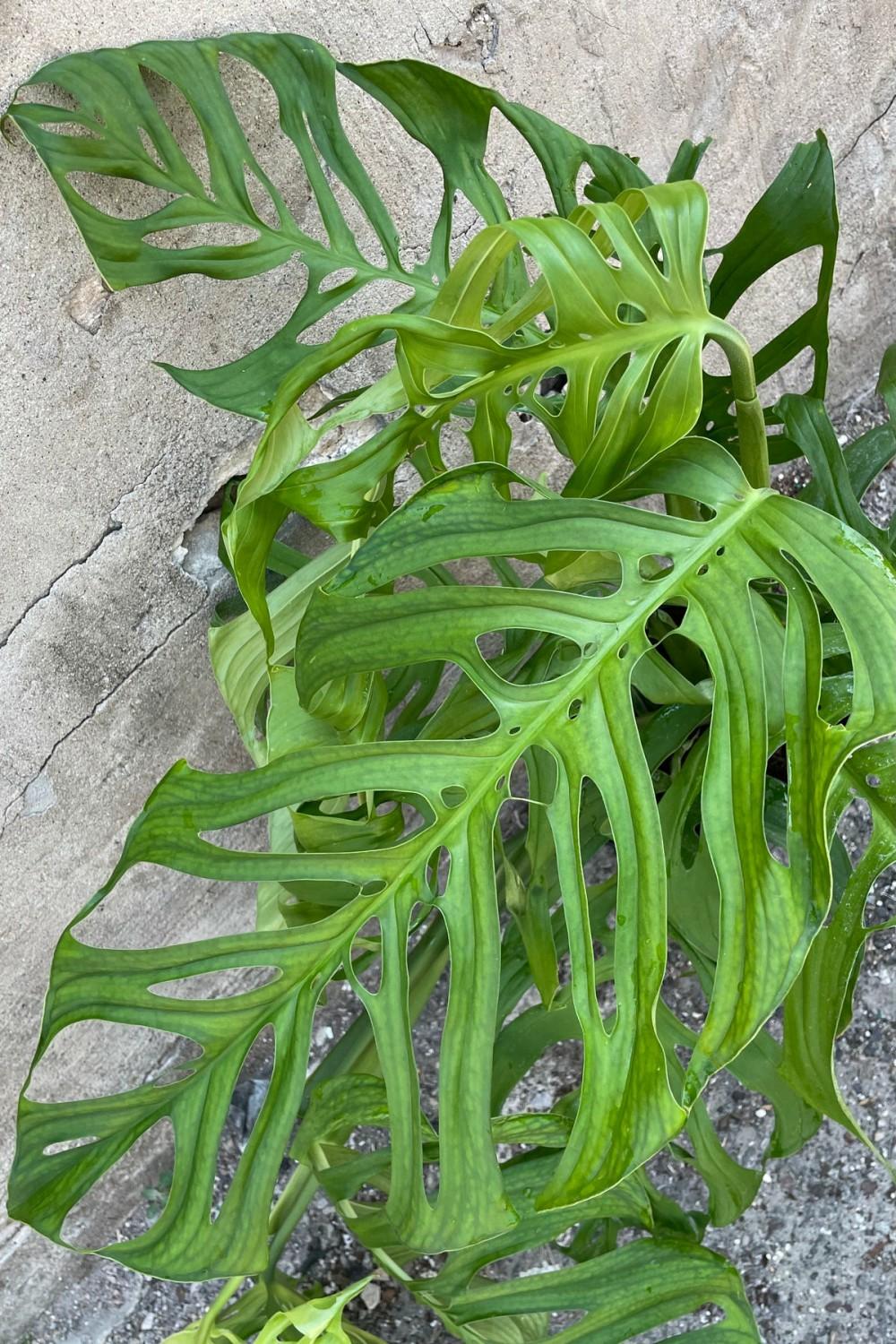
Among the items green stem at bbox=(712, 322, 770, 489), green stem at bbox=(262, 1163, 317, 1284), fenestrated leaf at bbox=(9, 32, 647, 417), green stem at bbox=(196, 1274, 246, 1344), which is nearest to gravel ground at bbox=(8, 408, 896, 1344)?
green stem at bbox=(262, 1163, 317, 1284)

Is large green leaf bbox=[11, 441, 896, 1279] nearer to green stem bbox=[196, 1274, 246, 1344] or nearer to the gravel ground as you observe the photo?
green stem bbox=[196, 1274, 246, 1344]

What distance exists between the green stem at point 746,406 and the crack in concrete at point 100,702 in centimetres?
56

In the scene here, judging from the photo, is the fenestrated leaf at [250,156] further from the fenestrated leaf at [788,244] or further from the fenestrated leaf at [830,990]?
the fenestrated leaf at [830,990]

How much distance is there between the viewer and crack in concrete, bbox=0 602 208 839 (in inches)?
41.4

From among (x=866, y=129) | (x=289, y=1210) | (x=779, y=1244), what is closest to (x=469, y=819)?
(x=289, y=1210)

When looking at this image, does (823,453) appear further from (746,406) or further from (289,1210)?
(289,1210)

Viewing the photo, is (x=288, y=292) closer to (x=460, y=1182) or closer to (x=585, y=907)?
(x=585, y=907)

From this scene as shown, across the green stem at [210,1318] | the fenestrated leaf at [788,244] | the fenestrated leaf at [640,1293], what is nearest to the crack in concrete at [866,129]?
the fenestrated leaf at [788,244]

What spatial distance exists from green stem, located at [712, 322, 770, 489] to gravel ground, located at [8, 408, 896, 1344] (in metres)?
0.74

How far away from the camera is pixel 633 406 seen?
2.23 feet

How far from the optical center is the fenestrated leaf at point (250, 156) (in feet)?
2.56

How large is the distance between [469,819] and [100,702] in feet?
1.82

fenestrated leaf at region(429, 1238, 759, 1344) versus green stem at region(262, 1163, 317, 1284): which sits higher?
fenestrated leaf at region(429, 1238, 759, 1344)

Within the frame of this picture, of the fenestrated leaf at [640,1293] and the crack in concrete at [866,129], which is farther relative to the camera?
the crack in concrete at [866,129]
